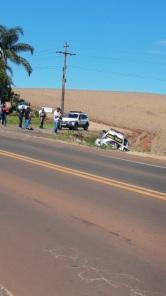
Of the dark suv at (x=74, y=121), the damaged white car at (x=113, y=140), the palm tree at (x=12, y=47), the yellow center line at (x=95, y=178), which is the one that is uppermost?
the palm tree at (x=12, y=47)

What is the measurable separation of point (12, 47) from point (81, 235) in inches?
2156

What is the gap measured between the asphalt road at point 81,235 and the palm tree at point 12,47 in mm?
46988

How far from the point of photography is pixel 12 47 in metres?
61.4

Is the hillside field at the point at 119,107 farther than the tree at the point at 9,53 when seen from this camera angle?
Yes

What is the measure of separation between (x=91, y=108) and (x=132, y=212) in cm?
8380

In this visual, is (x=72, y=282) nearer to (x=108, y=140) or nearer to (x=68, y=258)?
(x=68, y=258)

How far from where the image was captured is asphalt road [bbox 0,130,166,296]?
20.1 ft

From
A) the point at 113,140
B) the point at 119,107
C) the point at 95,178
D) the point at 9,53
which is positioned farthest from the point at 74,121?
the point at 119,107

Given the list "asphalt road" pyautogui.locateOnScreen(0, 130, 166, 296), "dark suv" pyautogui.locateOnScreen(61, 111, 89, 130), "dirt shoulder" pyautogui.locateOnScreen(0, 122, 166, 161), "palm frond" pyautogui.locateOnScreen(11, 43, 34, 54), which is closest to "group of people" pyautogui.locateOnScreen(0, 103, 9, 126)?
"dirt shoulder" pyautogui.locateOnScreen(0, 122, 166, 161)

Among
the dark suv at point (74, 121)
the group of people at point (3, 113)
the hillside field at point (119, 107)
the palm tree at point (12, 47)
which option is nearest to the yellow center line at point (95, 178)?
the group of people at point (3, 113)

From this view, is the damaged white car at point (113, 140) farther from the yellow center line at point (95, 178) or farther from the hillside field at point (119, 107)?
the hillside field at point (119, 107)

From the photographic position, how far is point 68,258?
701 cm

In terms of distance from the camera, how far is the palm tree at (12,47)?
6031 centimetres

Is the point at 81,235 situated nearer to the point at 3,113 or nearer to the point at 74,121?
the point at 3,113
